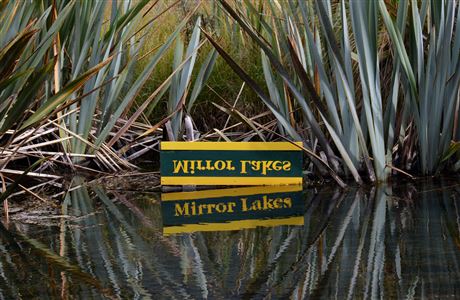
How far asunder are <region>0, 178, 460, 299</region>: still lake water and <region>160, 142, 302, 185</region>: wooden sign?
16 centimetres

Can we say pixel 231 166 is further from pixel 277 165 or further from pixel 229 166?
pixel 277 165

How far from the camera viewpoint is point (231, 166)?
4.16m

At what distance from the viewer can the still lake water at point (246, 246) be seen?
7.73 ft

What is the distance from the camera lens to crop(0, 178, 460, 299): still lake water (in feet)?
7.73

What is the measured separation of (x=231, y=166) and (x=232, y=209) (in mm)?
580

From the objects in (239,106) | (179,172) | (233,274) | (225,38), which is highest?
(225,38)

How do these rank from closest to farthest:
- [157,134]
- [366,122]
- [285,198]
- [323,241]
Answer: [323,241] → [285,198] → [366,122] → [157,134]

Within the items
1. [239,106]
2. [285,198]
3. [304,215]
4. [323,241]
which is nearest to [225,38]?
A: [239,106]

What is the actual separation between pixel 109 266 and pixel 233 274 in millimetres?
370

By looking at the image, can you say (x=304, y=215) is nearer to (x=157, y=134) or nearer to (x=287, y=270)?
(x=287, y=270)

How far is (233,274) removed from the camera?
2518 mm

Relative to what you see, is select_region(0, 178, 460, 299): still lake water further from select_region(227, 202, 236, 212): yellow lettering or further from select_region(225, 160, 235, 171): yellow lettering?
select_region(225, 160, 235, 171): yellow lettering

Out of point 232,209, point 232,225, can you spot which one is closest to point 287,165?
point 232,209

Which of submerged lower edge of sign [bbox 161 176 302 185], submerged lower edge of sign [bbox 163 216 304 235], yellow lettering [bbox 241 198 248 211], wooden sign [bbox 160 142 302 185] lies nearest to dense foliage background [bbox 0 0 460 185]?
wooden sign [bbox 160 142 302 185]
